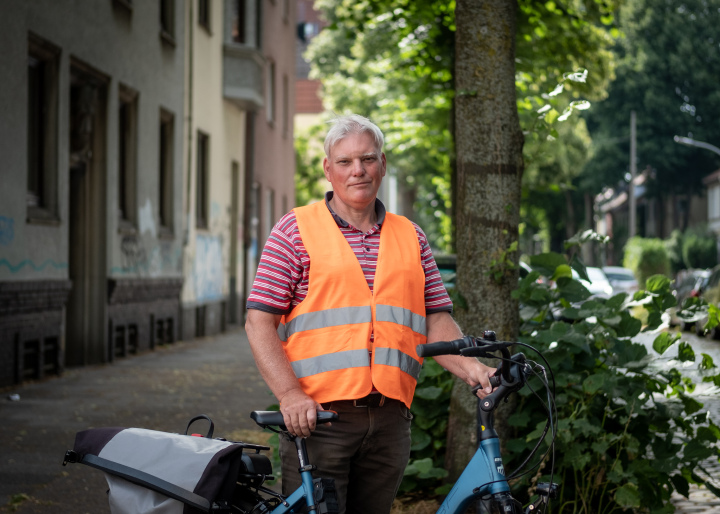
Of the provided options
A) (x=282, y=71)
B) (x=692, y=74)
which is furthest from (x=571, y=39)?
(x=692, y=74)

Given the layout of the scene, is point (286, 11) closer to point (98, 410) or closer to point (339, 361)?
point (98, 410)

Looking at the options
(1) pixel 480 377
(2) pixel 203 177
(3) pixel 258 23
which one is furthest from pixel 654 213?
(1) pixel 480 377

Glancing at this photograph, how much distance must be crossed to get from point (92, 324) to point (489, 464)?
11.0m

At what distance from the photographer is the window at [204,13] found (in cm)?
1914

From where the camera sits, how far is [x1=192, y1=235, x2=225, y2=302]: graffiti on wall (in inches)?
743

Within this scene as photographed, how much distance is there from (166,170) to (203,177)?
2730mm

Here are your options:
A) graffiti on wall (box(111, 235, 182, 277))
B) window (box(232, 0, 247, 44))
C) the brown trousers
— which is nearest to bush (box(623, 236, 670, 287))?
window (box(232, 0, 247, 44))

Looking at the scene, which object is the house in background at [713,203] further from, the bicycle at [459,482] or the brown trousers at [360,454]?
the bicycle at [459,482]

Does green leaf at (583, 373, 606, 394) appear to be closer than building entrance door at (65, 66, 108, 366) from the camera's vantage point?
Yes

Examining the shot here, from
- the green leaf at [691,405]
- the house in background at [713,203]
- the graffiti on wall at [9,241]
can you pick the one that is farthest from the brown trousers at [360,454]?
the house in background at [713,203]

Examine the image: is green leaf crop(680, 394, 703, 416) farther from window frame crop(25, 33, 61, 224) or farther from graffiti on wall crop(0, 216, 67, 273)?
window frame crop(25, 33, 61, 224)

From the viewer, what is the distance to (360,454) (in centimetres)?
317

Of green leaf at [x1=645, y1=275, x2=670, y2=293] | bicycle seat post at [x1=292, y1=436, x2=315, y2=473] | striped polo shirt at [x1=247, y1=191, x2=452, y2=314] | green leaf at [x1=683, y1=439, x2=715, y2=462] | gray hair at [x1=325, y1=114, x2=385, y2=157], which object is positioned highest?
gray hair at [x1=325, y1=114, x2=385, y2=157]

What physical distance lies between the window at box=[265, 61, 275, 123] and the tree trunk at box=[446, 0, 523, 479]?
21.5 meters
